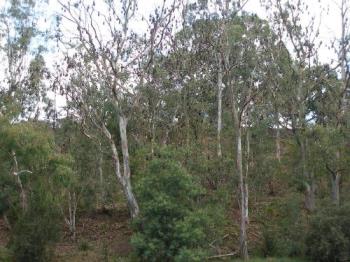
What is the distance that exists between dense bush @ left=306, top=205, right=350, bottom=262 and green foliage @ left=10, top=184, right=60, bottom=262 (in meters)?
9.50

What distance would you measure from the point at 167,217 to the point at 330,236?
5894 millimetres

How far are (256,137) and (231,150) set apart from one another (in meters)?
5.15

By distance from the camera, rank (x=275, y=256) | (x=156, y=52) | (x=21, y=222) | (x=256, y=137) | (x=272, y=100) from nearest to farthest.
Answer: (x=21, y=222), (x=275, y=256), (x=156, y=52), (x=272, y=100), (x=256, y=137)

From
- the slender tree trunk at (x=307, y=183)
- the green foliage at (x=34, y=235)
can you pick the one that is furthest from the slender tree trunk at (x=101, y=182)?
the slender tree trunk at (x=307, y=183)

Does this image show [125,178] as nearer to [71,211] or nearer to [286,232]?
[71,211]

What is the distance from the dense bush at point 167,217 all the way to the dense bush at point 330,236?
4.32 m

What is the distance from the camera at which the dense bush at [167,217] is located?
17.7m

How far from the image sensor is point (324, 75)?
2542cm

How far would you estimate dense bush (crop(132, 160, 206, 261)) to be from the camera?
17.7m

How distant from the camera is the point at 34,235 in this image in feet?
63.5

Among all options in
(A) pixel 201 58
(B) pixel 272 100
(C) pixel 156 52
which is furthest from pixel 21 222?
(B) pixel 272 100

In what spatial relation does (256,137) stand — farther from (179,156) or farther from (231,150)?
(179,156)

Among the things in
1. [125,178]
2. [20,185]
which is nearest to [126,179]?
[125,178]

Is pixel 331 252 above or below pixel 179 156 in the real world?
below
